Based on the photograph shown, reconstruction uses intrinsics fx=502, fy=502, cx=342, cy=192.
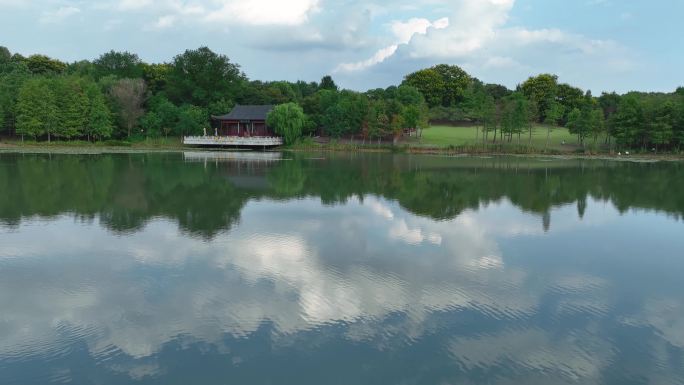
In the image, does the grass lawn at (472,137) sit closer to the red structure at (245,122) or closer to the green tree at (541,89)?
the green tree at (541,89)

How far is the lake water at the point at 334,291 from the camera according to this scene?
6.66 metres

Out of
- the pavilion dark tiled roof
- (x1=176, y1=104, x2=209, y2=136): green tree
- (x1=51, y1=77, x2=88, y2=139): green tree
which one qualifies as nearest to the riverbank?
(x1=51, y1=77, x2=88, y2=139): green tree

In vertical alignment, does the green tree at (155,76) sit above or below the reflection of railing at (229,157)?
above

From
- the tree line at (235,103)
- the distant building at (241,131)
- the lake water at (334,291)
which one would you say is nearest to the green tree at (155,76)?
the tree line at (235,103)

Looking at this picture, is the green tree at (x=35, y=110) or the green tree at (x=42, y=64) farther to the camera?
the green tree at (x=42, y=64)

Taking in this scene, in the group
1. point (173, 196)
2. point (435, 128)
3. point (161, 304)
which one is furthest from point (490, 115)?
point (161, 304)

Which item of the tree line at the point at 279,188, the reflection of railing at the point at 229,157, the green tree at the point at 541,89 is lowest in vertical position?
the tree line at the point at 279,188

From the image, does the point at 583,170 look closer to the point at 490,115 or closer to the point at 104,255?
the point at 490,115

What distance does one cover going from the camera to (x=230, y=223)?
15102mm

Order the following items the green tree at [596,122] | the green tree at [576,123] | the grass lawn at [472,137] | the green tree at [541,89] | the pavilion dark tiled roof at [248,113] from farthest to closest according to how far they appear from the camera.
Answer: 1. the green tree at [541,89]
2. the pavilion dark tiled roof at [248,113]
3. the grass lawn at [472,137]
4. the green tree at [576,123]
5. the green tree at [596,122]

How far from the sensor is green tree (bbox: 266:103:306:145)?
54.5 meters

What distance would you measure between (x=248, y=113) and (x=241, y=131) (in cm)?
228

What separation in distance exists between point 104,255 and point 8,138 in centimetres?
5402

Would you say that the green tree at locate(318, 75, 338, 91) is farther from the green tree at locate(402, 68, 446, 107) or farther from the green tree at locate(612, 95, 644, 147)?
the green tree at locate(612, 95, 644, 147)
